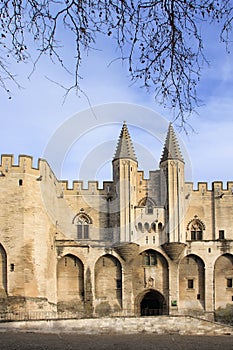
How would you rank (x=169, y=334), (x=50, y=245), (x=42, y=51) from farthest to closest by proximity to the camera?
(x=50, y=245) → (x=169, y=334) → (x=42, y=51)

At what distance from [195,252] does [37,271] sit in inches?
508

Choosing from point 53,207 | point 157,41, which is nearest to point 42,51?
point 157,41

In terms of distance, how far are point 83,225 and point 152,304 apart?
8196 millimetres

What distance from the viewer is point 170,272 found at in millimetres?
49250

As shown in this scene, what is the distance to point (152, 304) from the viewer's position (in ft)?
167

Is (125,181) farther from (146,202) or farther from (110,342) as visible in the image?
(110,342)

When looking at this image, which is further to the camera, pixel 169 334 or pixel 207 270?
pixel 207 270

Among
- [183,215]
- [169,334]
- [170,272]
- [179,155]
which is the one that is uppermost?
[179,155]

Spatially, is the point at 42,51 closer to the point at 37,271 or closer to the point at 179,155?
the point at 37,271

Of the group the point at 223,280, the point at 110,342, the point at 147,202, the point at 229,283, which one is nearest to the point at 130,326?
the point at 110,342

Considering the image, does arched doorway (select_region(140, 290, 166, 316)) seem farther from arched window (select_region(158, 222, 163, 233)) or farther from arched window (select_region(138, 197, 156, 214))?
arched window (select_region(138, 197, 156, 214))

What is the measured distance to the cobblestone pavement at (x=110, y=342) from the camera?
95.1ft

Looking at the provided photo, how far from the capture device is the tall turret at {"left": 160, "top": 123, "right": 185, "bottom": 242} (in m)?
49.5

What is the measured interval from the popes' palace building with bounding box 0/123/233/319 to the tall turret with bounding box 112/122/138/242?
0.25 feet
